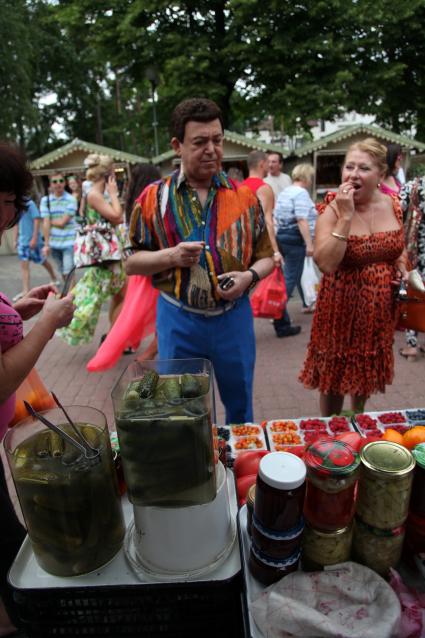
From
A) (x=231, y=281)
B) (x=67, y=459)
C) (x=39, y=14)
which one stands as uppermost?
(x=39, y=14)

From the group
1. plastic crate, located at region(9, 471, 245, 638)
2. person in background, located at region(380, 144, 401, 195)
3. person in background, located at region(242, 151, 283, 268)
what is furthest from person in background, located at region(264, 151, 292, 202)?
plastic crate, located at region(9, 471, 245, 638)

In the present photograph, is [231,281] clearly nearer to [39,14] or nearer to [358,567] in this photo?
[358,567]

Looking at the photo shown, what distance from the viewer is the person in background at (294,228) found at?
531 cm

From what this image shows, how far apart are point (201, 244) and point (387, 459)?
123 centimetres

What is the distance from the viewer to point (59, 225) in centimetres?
689

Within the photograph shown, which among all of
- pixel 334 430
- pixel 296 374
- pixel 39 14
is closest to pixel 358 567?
pixel 334 430

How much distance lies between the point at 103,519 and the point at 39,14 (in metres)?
28.9

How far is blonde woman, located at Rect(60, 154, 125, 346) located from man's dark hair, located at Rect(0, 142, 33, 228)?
10.3 ft

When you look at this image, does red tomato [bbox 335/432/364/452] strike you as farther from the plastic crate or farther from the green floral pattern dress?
the green floral pattern dress

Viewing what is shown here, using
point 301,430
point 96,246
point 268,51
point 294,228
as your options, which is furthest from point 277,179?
point 268,51

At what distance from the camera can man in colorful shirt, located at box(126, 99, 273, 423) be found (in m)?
2.06

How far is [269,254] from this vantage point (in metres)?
2.34

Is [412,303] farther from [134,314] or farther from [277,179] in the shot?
[277,179]

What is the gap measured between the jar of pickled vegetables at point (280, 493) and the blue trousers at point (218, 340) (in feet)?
3.97
